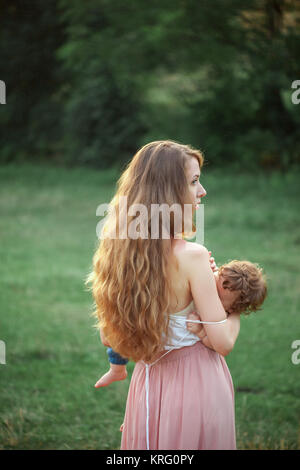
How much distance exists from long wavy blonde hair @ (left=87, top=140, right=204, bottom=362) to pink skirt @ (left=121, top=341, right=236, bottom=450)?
113 mm

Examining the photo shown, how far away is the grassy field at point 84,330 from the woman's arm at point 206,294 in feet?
4.75

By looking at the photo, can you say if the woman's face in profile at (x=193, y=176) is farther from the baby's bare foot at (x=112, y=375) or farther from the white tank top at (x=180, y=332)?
the baby's bare foot at (x=112, y=375)

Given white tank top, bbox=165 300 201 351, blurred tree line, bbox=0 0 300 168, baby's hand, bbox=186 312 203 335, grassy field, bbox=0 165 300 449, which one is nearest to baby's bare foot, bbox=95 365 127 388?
white tank top, bbox=165 300 201 351

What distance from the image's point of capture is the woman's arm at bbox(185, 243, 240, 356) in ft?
5.61

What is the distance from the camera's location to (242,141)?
12.2 metres

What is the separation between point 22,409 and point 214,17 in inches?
403

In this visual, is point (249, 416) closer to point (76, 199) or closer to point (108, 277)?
point (108, 277)

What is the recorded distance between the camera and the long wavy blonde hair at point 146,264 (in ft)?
5.72

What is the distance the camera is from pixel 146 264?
1.75 metres

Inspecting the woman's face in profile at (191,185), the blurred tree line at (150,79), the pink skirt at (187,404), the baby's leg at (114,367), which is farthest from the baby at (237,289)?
the blurred tree line at (150,79)

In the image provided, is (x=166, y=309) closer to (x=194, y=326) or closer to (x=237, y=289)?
(x=194, y=326)

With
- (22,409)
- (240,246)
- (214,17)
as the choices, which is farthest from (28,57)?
(22,409)

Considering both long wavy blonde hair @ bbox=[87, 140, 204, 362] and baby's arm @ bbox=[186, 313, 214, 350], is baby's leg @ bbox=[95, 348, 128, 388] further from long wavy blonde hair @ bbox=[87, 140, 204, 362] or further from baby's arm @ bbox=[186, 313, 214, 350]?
baby's arm @ bbox=[186, 313, 214, 350]

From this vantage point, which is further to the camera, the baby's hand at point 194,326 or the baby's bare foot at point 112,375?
the baby's bare foot at point 112,375
